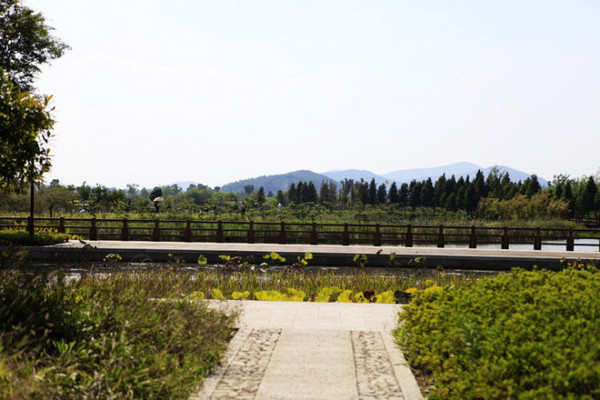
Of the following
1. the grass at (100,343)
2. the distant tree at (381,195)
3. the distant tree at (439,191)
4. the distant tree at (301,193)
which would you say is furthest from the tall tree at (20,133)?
the distant tree at (301,193)

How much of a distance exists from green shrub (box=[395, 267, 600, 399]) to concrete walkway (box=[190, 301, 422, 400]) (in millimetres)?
363

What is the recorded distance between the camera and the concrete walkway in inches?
190

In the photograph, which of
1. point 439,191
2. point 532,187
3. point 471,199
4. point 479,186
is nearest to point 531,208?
point 532,187

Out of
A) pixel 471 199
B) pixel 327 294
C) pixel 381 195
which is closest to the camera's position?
pixel 327 294

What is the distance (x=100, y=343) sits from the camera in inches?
197

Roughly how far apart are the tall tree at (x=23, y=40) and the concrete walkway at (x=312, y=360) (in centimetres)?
2643

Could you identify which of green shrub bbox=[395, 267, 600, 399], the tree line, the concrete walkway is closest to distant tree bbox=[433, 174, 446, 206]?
the tree line

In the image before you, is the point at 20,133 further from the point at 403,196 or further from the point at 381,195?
the point at 381,195

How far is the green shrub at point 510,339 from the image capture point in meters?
3.69

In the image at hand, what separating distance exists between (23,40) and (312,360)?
30.6 metres

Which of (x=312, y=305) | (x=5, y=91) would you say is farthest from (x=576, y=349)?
(x=5, y=91)

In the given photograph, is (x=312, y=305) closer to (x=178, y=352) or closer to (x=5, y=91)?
(x=178, y=352)

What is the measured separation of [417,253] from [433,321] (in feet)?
44.5

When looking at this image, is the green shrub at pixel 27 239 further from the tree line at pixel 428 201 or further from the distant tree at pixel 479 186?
the distant tree at pixel 479 186
